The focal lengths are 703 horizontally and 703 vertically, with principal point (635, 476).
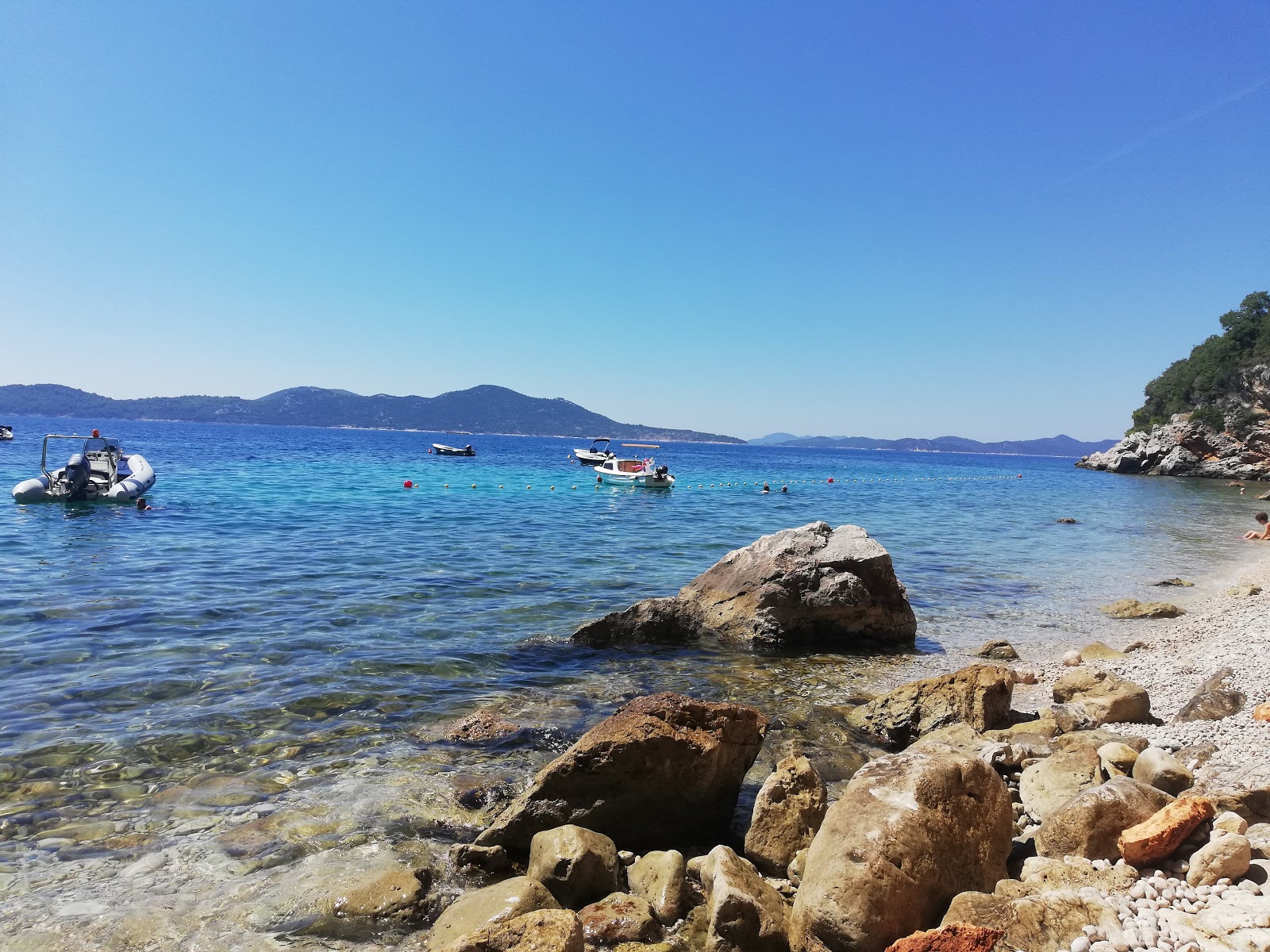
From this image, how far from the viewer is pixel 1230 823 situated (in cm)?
419

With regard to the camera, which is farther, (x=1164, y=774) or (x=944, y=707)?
(x=944, y=707)

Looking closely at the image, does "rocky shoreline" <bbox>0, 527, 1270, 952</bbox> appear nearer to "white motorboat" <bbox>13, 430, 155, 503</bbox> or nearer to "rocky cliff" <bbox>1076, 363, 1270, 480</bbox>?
"white motorboat" <bbox>13, 430, 155, 503</bbox>

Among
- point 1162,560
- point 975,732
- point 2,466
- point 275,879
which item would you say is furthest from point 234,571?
point 2,466

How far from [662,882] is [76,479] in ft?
98.1

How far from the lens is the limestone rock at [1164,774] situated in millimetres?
5129

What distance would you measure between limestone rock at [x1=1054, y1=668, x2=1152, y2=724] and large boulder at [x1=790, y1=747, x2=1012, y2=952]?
3.62 m

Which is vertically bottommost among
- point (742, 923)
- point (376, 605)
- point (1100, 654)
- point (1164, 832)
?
point (376, 605)

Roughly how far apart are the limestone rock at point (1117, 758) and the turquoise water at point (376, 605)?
3.89 m

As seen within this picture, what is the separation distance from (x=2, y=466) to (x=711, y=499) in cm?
4550

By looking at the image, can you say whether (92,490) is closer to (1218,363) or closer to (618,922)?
(618,922)

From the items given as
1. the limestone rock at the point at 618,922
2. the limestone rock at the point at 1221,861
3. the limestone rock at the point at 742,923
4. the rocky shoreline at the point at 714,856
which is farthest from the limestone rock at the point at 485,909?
the limestone rock at the point at 1221,861

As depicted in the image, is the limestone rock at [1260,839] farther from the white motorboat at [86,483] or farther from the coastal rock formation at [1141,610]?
the white motorboat at [86,483]

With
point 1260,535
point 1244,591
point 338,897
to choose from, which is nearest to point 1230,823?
point 338,897

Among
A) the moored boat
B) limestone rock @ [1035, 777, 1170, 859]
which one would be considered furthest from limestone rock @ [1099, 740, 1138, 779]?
the moored boat
